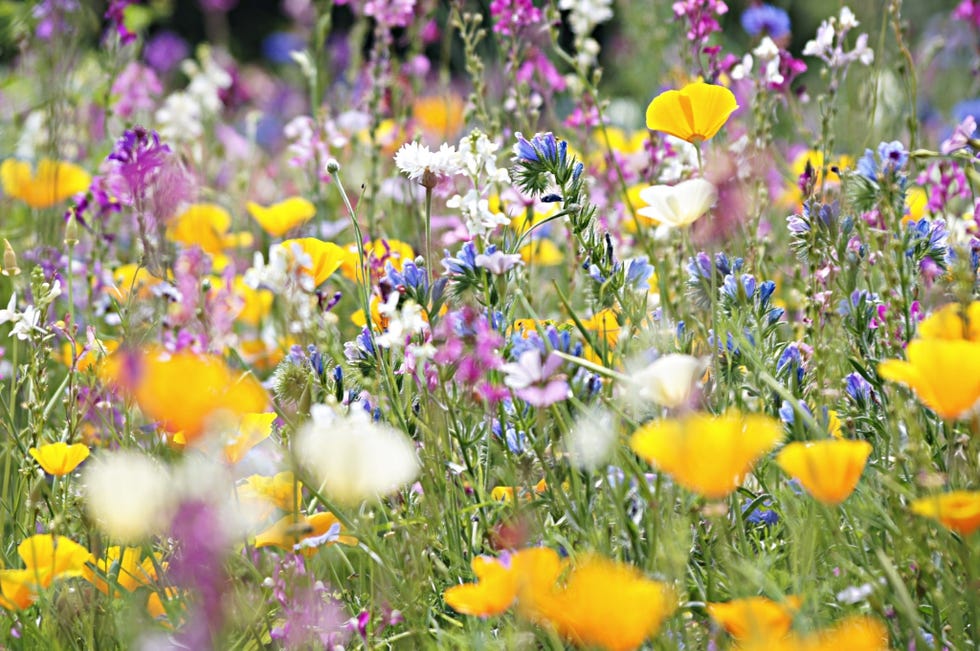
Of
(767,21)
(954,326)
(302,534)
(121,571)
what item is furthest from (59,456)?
(767,21)

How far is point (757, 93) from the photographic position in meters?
2.13

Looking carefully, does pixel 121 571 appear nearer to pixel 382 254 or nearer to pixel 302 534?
pixel 302 534

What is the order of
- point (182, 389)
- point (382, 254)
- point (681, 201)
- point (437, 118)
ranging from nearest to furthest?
point (182, 389)
point (681, 201)
point (382, 254)
point (437, 118)

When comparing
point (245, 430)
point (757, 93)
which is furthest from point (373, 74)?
point (245, 430)

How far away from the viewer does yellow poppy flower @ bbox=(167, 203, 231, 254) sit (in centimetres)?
257

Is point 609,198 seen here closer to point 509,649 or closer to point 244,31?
point 509,649

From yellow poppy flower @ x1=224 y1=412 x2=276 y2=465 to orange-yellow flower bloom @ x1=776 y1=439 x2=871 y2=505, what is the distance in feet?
2.12

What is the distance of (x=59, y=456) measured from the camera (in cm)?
136

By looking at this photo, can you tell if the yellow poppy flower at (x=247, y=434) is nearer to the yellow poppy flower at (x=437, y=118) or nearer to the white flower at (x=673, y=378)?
the white flower at (x=673, y=378)

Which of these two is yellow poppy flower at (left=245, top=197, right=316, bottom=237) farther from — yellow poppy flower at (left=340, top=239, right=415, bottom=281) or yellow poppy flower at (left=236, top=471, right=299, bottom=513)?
yellow poppy flower at (left=236, top=471, right=299, bottom=513)

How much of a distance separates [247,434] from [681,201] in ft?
1.93

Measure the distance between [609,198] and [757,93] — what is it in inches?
26.6

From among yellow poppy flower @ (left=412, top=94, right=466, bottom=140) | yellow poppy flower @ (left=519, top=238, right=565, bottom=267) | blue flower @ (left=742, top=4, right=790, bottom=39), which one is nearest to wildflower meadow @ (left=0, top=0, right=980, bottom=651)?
yellow poppy flower @ (left=519, top=238, right=565, bottom=267)

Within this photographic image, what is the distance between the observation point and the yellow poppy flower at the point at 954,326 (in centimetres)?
112
